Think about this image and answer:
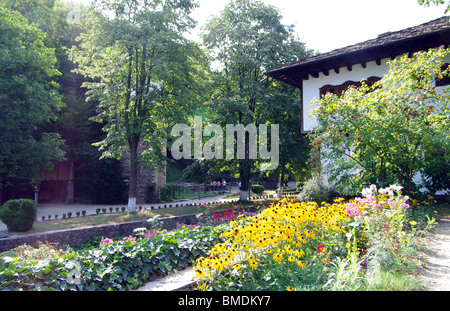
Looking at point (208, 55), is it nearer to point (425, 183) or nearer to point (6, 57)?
point (6, 57)

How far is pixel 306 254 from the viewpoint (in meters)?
4.29

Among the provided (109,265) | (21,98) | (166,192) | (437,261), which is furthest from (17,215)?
(166,192)

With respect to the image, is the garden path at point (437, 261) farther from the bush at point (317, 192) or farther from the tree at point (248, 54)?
the tree at point (248, 54)

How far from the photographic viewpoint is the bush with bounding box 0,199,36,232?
1001 cm

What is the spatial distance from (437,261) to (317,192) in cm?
738

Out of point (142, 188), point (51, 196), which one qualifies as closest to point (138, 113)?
point (142, 188)

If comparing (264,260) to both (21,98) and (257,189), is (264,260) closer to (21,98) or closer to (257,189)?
(21,98)

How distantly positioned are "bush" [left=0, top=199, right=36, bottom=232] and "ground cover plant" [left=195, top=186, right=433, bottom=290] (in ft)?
28.3

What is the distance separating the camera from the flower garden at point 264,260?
3465 mm

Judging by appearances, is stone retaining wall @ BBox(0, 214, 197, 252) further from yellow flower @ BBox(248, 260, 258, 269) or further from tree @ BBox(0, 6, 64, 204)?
yellow flower @ BBox(248, 260, 258, 269)

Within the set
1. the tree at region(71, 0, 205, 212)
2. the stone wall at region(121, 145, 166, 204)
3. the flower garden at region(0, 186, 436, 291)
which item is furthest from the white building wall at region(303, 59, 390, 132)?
the stone wall at region(121, 145, 166, 204)

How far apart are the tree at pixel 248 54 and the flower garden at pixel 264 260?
34.6 ft

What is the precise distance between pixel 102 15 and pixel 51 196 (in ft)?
45.8

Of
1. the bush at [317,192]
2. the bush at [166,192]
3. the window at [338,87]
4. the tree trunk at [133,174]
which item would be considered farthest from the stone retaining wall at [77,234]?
the bush at [166,192]
